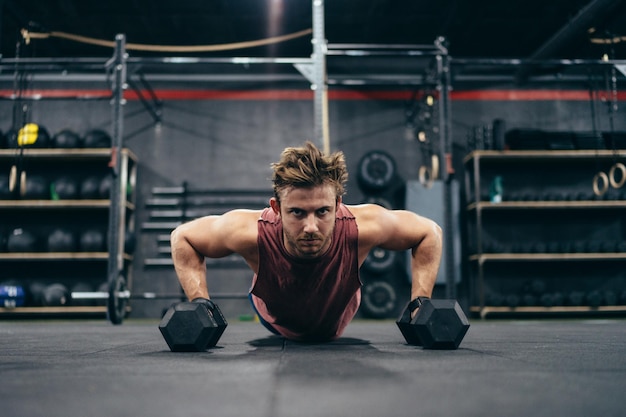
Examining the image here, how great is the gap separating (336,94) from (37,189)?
11.9 ft

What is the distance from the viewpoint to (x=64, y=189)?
18.5ft

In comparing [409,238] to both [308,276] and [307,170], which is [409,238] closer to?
[308,276]

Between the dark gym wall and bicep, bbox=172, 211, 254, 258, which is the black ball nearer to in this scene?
the dark gym wall

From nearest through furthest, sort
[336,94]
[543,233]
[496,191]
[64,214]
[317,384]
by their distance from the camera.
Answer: [317,384] → [496,191] → [64,214] → [543,233] → [336,94]

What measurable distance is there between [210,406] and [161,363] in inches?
25.8

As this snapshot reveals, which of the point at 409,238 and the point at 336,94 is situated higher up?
the point at 336,94

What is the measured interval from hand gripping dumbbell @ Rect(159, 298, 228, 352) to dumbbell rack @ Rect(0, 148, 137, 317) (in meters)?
4.12

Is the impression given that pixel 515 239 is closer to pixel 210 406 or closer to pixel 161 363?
pixel 161 363

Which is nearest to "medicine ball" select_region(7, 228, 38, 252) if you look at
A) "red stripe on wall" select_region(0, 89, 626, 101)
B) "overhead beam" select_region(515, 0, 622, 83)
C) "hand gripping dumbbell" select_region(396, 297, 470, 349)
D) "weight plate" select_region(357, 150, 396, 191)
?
"red stripe on wall" select_region(0, 89, 626, 101)

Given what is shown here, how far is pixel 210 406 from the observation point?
89 cm

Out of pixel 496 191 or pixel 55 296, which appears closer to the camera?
pixel 55 296

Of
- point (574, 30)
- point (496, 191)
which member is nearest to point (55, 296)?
point (496, 191)

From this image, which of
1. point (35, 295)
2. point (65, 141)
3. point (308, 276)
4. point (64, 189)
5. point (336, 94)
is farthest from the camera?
point (336, 94)

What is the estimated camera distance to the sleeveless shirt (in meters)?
1.94
